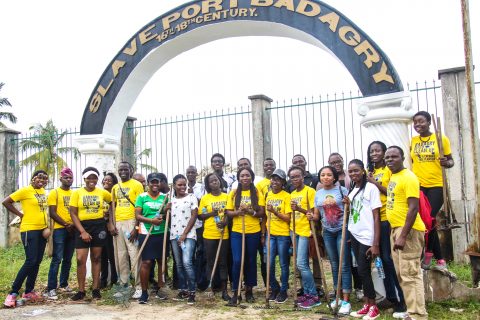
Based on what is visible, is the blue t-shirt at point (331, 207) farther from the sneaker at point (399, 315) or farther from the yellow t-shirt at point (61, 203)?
the yellow t-shirt at point (61, 203)

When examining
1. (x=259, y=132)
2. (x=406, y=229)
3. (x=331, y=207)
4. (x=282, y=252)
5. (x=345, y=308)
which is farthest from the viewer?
(x=259, y=132)

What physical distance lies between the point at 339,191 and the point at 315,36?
88.9 inches

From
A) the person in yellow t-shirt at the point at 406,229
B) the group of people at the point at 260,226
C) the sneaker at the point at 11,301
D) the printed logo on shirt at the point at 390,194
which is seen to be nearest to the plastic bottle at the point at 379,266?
the group of people at the point at 260,226

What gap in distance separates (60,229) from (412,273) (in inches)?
172

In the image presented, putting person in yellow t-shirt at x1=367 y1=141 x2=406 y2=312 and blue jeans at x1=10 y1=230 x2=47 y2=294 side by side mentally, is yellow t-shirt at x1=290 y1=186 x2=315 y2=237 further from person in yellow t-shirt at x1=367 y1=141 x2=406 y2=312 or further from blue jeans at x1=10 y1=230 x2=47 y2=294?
blue jeans at x1=10 y1=230 x2=47 y2=294

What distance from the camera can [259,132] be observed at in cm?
882

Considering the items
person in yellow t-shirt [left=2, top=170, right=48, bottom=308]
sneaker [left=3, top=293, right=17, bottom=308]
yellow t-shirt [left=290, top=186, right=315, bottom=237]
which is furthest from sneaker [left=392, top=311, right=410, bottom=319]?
sneaker [left=3, top=293, right=17, bottom=308]

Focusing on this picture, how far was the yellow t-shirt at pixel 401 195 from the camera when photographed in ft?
13.2

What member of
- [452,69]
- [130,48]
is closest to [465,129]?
[452,69]

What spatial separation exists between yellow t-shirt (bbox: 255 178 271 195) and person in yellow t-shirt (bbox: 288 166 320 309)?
0.52m

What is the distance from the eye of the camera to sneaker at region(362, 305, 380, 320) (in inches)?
174

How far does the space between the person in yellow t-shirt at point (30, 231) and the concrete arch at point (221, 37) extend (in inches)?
77.3

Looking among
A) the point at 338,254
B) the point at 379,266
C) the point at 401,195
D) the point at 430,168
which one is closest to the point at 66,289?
A: the point at 338,254

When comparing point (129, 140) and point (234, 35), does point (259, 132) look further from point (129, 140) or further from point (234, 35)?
point (129, 140)
